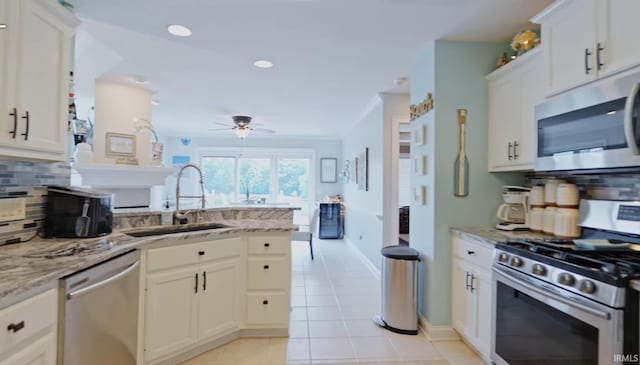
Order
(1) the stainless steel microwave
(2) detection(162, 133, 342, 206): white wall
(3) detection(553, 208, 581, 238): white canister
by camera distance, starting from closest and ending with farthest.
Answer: (1) the stainless steel microwave, (3) detection(553, 208, 581, 238): white canister, (2) detection(162, 133, 342, 206): white wall

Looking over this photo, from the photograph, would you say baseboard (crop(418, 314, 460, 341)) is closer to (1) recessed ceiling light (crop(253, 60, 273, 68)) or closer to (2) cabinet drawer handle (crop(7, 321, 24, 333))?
(2) cabinet drawer handle (crop(7, 321, 24, 333))

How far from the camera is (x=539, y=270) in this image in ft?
5.41

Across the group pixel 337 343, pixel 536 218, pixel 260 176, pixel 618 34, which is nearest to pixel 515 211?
pixel 536 218

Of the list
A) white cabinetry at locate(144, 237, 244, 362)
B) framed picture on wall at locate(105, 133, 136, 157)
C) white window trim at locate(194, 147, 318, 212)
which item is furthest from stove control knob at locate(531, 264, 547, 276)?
white window trim at locate(194, 147, 318, 212)

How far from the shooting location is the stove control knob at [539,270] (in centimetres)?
162

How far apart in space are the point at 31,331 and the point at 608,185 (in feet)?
9.89

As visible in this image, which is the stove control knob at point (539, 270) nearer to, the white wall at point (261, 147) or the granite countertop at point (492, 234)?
the granite countertop at point (492, 234)

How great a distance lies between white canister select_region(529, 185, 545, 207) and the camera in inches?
94.0

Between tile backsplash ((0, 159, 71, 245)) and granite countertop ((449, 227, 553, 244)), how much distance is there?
2.83 m

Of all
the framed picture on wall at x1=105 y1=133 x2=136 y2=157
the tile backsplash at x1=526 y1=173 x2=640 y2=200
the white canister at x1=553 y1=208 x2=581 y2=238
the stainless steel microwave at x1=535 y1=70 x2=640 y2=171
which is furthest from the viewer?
the framed picture on wall at x1=105 y1=133 x2=136 y2=157

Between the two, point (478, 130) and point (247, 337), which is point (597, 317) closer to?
point (478, 130)

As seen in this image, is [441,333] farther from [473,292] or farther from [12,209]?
[12,209]

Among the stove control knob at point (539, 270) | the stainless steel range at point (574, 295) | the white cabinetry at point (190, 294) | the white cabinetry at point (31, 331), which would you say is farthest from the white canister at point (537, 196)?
the white cabinetry at point (31, 331)

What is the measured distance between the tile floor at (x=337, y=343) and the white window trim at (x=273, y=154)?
4480 millimetres
